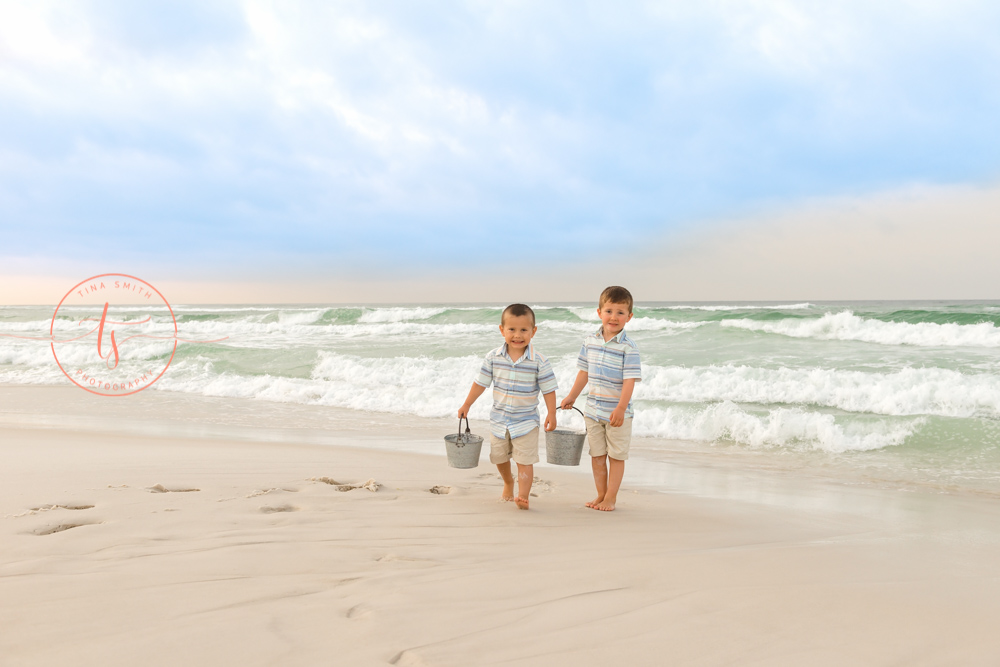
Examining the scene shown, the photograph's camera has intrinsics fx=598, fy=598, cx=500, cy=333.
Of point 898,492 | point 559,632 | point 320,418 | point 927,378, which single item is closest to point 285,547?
point 559,632

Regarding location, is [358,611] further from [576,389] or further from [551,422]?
[576,389]

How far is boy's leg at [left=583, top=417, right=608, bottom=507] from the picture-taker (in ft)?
14.1

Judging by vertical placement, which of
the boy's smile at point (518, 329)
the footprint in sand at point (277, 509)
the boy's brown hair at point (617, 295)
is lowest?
the footprint in sand at point (277, 509)

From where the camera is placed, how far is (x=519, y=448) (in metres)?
4.14

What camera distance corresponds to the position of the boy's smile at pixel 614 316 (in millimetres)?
4160

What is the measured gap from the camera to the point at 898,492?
527 cm

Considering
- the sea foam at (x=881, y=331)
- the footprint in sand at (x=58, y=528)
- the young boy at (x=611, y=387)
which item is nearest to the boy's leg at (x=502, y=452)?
the young boy at (x=611, y=387)

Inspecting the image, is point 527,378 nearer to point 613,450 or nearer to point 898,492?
point 613,450

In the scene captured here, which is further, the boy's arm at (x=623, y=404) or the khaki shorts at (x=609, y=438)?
the khaki shorts at (x=609, y=438)

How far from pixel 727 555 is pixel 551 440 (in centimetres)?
137

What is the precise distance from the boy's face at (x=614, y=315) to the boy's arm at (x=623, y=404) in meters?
0.38

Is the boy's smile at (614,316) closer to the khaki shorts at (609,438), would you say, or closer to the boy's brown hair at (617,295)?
the boy's brown hair at (617,295)

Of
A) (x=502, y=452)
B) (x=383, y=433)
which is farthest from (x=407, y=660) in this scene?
(x=383, y=433)

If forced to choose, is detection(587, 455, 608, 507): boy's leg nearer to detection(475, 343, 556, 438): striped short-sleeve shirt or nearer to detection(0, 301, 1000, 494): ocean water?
detection(475, 343, 556, 438): striped short-sleeve shirt
